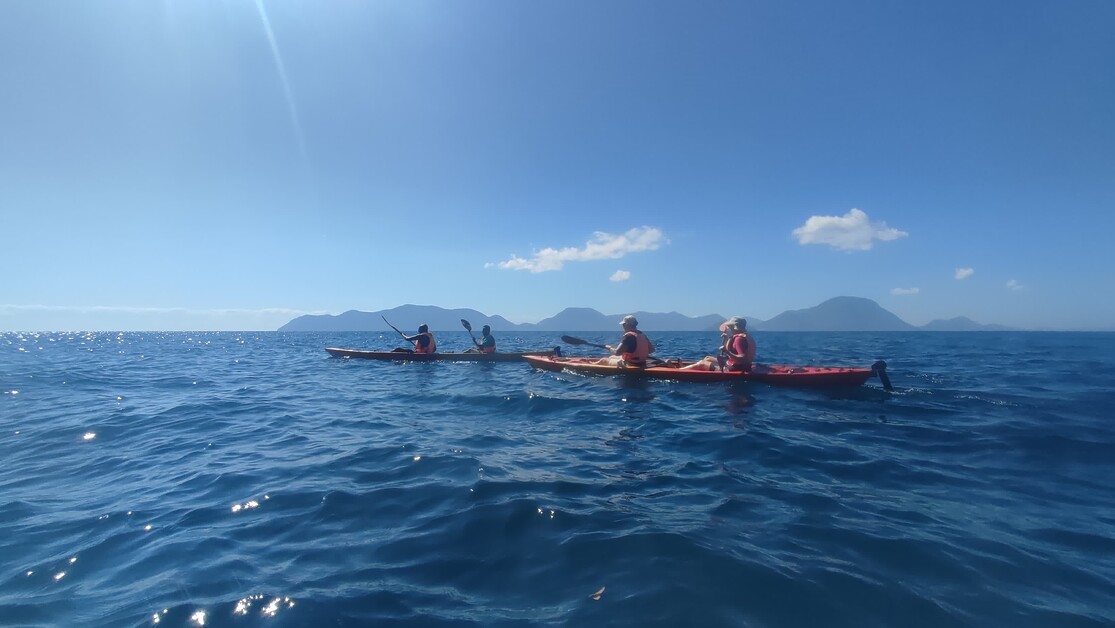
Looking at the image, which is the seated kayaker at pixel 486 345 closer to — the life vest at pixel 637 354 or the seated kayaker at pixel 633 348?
the seated kayaker at pixel 633 348

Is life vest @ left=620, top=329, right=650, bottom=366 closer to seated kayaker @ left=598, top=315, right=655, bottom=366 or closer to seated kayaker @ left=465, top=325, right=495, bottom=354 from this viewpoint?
seated kayaker @ left=598, top=315, right=655, bottom=366

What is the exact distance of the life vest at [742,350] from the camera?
40.4 feet

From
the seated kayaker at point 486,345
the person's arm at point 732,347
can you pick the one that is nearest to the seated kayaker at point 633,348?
the person's arm at point 732,347

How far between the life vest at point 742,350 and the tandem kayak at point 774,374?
0.18m

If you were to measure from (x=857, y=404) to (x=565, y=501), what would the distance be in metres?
8.21

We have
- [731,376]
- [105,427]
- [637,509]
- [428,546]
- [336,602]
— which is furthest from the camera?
[731,376]

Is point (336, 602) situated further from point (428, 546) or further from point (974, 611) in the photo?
point (974, 611)

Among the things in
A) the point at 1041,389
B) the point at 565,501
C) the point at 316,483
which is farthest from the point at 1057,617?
the point at 1041,389

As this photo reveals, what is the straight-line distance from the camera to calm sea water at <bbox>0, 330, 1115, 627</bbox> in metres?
3.40

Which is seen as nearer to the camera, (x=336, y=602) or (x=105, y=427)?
(x=336, y=602)

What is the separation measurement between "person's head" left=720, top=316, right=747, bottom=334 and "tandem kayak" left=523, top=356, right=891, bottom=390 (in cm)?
115

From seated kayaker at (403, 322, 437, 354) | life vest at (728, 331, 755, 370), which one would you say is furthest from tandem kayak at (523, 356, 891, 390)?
seated kayaker at (403, 322, 437, 354)

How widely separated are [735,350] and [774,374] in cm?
111

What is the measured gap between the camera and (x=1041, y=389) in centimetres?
1147
